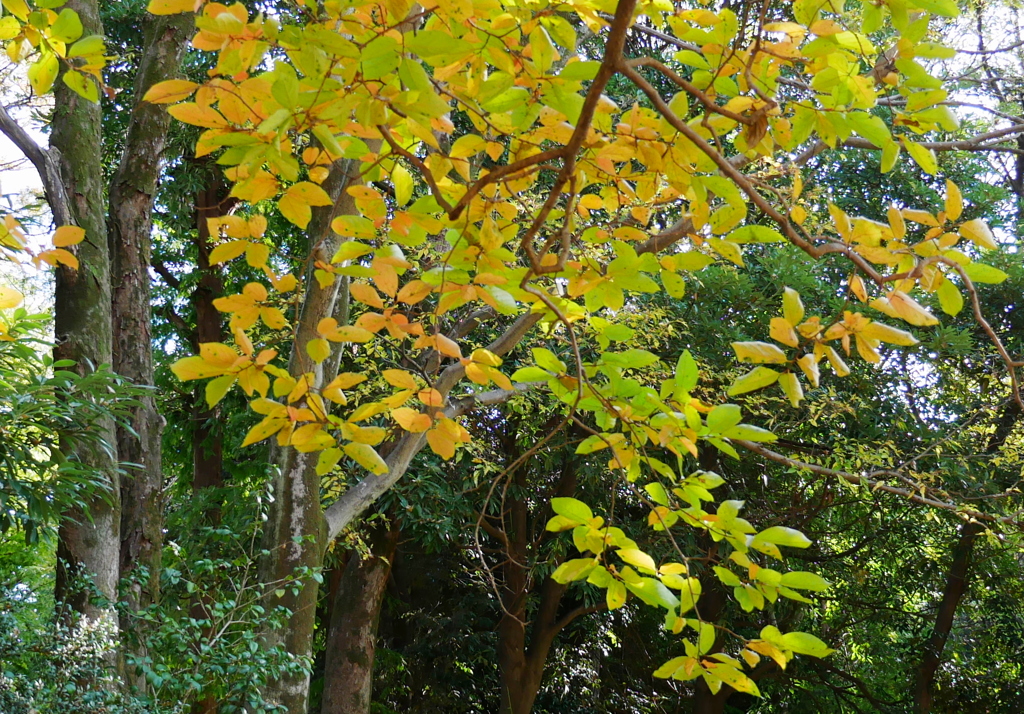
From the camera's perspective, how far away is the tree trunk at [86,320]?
9.59ft

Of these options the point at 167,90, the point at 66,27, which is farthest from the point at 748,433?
the point at 66,27

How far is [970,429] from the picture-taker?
5309 millimetres

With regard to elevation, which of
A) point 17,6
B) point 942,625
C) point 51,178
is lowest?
point 942,625

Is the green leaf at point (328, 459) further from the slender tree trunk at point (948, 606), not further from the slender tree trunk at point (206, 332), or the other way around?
the slender tree trunk at point (948, 606)

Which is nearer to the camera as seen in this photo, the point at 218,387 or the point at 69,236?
the point at 218,387

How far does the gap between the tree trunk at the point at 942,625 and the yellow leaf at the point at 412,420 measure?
629 cm

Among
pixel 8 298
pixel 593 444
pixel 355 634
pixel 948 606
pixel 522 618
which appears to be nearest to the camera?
pixel 593 444

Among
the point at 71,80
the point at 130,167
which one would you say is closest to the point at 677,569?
the point at 71,80

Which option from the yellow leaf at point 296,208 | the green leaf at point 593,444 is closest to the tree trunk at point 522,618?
the green leaf at point 593,444

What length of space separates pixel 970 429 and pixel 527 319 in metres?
3.49

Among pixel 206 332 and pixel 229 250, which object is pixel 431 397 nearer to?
pixel 229 250

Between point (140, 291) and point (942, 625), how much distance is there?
6308 millimetres

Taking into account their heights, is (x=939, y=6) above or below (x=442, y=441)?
above

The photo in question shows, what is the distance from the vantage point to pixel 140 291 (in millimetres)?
3578
